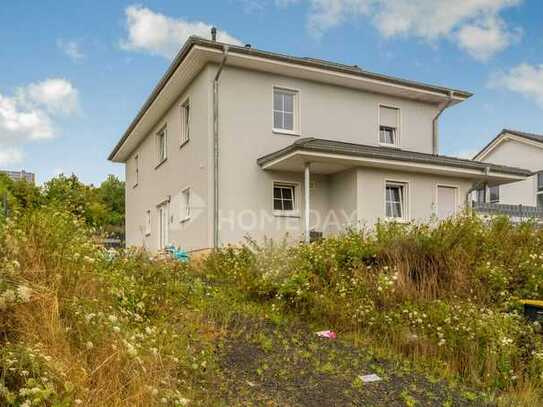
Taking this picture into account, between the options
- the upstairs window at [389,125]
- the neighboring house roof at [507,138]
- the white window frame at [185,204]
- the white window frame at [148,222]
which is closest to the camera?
the white window frame at [185,204]

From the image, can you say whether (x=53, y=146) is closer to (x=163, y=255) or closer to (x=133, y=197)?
(x=163, y=255)

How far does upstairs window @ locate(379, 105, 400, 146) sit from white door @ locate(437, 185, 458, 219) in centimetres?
244

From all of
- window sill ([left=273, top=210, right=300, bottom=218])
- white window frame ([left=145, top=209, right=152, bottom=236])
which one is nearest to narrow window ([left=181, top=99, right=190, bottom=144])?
window sill ([left=273, top=210, right=300, bottom=218])

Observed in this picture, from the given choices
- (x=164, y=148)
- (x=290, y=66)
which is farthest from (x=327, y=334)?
(x=164, y=148)

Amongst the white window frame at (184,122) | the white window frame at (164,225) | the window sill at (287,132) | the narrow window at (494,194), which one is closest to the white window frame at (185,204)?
the white window frame at (184,122)

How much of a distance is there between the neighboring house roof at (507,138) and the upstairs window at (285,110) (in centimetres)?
1594

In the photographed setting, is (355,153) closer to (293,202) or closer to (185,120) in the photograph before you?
(293,202)

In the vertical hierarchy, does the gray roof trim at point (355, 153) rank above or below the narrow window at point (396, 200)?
above

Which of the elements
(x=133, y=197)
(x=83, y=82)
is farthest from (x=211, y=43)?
(x=133, y=197)

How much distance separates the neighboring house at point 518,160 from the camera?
23.6 meters

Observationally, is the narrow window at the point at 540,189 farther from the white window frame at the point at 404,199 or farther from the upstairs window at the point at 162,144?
the upstairs window at the point at 162,144

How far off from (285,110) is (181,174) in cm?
384

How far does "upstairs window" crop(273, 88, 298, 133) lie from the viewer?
13.6 metres

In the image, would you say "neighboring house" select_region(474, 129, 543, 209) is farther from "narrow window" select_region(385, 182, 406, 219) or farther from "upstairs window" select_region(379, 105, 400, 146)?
"narrow window" select_region(385, 182, 406, 219)
